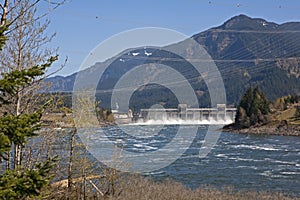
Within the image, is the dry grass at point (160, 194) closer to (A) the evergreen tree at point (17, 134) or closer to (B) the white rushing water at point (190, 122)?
(A) the evergreen tree at point (17, 134)

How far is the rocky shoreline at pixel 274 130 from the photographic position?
152ft

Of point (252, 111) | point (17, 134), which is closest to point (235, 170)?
point (17, 134)

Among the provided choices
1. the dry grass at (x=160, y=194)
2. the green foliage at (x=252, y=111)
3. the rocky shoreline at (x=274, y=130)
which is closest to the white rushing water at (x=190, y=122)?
the green foliage at (x=252, y=111)

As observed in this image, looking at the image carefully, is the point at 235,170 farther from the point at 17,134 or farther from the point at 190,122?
the point at 190,122

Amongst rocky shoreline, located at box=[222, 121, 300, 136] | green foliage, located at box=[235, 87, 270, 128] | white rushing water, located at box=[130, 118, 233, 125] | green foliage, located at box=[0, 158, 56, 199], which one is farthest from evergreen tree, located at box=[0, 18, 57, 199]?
white rushing water, located at box=[130, 118, 233, 125]

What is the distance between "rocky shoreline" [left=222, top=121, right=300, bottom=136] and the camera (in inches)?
1820

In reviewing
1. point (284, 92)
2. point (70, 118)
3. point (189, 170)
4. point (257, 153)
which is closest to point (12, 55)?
point (70, 118)

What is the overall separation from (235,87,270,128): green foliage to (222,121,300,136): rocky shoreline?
4.28ft

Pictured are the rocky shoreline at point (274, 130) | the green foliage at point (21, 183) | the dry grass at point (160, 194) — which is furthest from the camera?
the rocky shoreline at point (274, 130)

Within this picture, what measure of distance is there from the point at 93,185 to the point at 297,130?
1573 inches

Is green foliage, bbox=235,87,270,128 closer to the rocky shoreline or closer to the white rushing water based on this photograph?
the rocky shoreline

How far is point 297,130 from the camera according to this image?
4650cm

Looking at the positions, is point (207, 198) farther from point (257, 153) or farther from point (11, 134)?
point (257, 153)

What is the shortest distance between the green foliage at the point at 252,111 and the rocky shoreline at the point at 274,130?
4.28 feet
